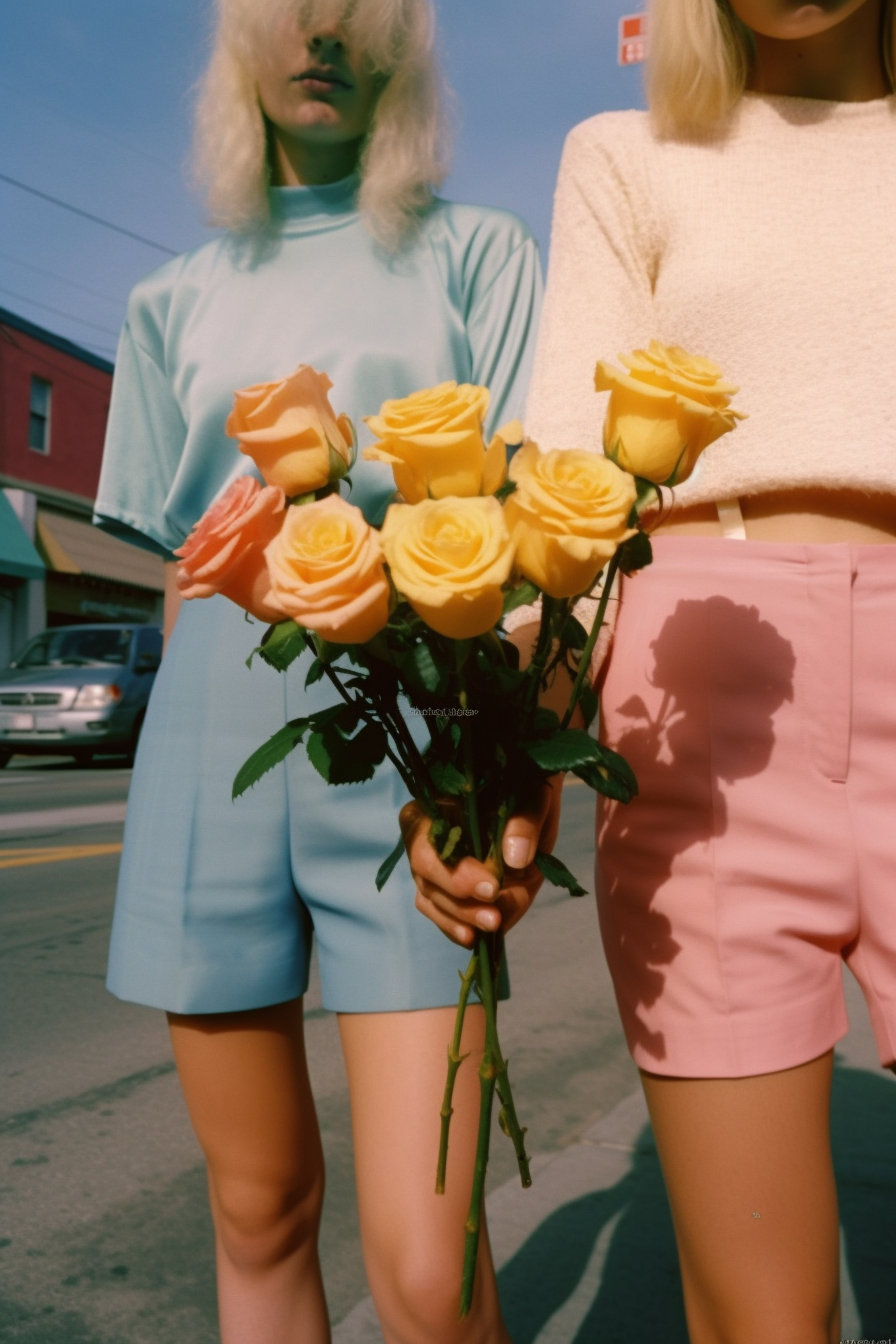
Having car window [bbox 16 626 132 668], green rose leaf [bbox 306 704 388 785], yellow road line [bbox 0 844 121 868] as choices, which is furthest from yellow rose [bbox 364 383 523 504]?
car window [bbox 16 626 132 668]

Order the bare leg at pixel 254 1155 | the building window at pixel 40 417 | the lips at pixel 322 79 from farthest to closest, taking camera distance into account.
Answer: the building window at pixel 40 417 < the lips at pixel 322 79 < the bare leg at pixel 254 1155

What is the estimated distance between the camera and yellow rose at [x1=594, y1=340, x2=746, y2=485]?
1083mm

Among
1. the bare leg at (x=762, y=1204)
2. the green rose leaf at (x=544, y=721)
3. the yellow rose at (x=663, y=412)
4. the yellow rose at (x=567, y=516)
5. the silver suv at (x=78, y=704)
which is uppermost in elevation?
the yellow rose at (x=663, y=412)

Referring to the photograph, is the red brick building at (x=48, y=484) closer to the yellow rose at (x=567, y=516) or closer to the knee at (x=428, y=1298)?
the knee at (x=428, y=1298)

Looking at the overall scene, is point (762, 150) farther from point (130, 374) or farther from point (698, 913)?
point (130, 374)

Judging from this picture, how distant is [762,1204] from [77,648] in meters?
14.3

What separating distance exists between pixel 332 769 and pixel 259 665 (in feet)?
1.89

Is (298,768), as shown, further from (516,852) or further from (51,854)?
(51,854)

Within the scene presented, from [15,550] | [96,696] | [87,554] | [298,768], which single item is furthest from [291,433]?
[87,554]

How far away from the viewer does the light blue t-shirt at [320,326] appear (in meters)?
1.76

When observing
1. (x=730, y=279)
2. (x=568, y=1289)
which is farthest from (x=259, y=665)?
(x=568, y=1289)

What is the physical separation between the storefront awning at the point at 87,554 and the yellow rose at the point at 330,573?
2492cm

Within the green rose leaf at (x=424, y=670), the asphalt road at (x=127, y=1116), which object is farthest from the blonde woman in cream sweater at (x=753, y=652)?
the asphalt road at (x=127, y=1116)

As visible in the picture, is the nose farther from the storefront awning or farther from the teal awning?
the storefront awning
